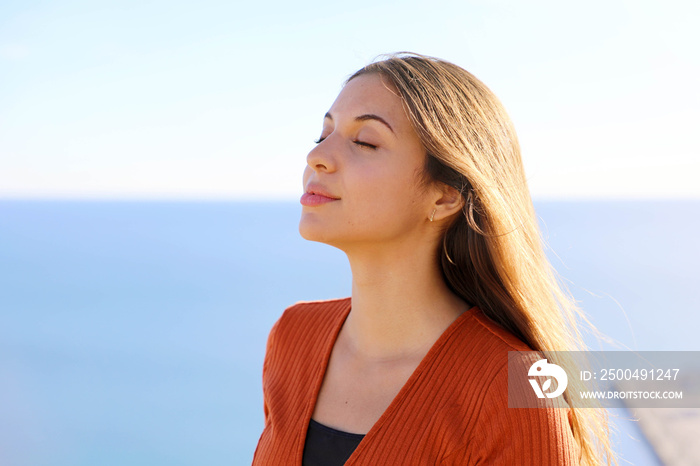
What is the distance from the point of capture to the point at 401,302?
1395 mm

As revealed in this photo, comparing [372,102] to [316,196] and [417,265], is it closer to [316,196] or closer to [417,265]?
[316,196]

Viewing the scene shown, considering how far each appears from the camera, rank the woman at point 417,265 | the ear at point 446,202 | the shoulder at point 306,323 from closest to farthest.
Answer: the woman at point 417,265, the ear at point 446,202, the shoulder at point 306,323

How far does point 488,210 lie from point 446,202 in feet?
0.35

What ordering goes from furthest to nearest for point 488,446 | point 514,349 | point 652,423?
point 652,423 < point 514,349 < point 488,446

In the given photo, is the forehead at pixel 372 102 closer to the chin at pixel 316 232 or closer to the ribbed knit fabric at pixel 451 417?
the chin at pixel 316 232

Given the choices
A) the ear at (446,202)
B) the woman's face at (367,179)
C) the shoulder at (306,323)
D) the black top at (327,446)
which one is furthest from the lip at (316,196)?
the black top at (327,446)

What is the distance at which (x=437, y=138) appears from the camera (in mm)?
1307

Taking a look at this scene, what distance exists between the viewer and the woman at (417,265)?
49.8 inches

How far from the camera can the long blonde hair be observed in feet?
4.35

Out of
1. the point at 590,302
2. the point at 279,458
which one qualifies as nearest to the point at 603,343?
the point at 279,458

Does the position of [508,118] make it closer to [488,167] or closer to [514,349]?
[488,167]

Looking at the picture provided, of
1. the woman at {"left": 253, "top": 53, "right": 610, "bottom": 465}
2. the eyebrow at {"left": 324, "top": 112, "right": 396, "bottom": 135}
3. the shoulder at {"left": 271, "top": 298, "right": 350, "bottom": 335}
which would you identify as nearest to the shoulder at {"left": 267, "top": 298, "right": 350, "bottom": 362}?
the shoulder at {"left": 271, "top": 298, "right": 350, "bottom": 335}

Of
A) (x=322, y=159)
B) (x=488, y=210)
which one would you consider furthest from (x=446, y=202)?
(x=322, y=159)

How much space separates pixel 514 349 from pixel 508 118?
23.0 inches
